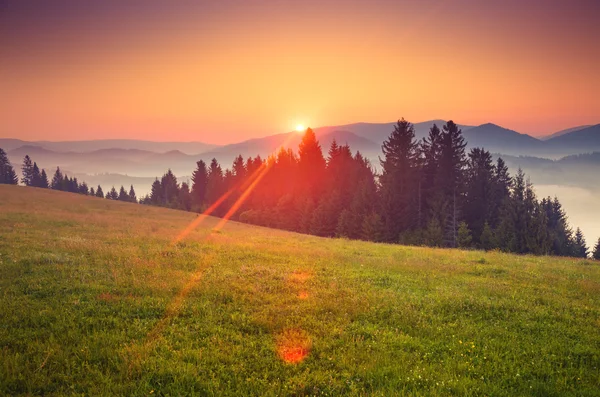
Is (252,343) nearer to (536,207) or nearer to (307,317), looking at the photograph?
(307,317)

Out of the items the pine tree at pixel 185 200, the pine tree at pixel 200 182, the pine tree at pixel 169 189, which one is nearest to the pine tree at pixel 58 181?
the pine tree at pixel 169 189

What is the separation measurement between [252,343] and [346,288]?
18.2 feet

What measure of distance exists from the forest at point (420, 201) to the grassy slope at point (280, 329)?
36.7 meters

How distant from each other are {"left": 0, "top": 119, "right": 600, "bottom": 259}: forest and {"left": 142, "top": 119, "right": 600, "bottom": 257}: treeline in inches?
6.1

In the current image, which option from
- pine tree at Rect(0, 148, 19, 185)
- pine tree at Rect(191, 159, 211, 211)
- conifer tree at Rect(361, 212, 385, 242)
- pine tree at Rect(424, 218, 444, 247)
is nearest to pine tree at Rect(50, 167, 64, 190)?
pine tree at Rect(0, 148, 19, 185)

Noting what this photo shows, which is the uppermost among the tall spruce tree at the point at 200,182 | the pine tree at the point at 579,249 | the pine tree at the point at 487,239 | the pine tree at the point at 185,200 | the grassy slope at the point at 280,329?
the tall spruce tree at the point at 200,182

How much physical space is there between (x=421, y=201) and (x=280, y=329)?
52533 mm

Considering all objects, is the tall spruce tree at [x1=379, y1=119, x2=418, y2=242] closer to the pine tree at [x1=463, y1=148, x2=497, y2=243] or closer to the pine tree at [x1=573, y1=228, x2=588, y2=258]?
the pine tree at [x1=463, y1=148, x2=497, y2=243]

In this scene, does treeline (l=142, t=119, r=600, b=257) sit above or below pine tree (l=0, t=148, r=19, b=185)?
below

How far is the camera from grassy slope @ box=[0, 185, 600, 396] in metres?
6.66

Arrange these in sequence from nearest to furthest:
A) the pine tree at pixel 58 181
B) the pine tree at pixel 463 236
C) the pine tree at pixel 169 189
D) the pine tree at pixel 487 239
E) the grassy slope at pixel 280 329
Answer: the grassy slope at pixel 280 329 → the pine tree at pixel 463 236 → the pine tree at pixel 487 239 → the pine tree at pixel 169 189 → the pine tree at pixel 58 181

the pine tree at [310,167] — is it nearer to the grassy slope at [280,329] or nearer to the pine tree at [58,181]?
the grassy slope at [280,329]

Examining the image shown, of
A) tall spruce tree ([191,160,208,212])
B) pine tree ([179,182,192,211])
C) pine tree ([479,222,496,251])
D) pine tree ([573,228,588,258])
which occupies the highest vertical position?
tall spruce tree ([191,160,208,212])

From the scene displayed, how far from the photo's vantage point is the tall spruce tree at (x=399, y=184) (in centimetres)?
5556
